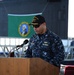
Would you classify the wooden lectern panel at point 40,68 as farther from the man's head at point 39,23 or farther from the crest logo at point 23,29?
the crest logo at point 23,29

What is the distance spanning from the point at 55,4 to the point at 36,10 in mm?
454

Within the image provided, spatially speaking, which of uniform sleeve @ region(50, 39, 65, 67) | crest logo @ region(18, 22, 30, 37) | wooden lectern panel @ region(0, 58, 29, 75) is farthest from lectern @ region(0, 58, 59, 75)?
crest logo @ region(18, 22, 30, 37)

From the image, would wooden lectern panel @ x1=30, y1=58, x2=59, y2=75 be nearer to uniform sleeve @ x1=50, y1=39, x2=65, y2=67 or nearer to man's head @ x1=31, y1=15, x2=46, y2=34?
uniform sleeve @ x1=50, y1=39, x2=65, y2=67

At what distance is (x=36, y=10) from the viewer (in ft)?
19.0

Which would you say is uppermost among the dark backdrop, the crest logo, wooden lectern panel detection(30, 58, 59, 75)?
the dark backdrop

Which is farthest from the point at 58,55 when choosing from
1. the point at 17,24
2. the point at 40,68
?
the point at 17,24

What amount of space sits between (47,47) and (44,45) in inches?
1.7

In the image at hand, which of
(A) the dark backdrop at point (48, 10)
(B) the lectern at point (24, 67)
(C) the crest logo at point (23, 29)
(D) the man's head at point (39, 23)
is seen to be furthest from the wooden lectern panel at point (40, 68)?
(C) the crest logo at point (23, 29)

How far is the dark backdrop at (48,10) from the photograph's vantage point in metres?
5.54

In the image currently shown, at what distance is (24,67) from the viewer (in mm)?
1776

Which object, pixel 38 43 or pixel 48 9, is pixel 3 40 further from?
pixel 38 43

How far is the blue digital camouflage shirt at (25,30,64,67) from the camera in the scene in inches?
89.1

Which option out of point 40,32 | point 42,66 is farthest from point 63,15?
point 42,66

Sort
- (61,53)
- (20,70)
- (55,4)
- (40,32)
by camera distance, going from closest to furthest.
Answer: (20,70) < (61,53) < (40,32) < (55,4)
